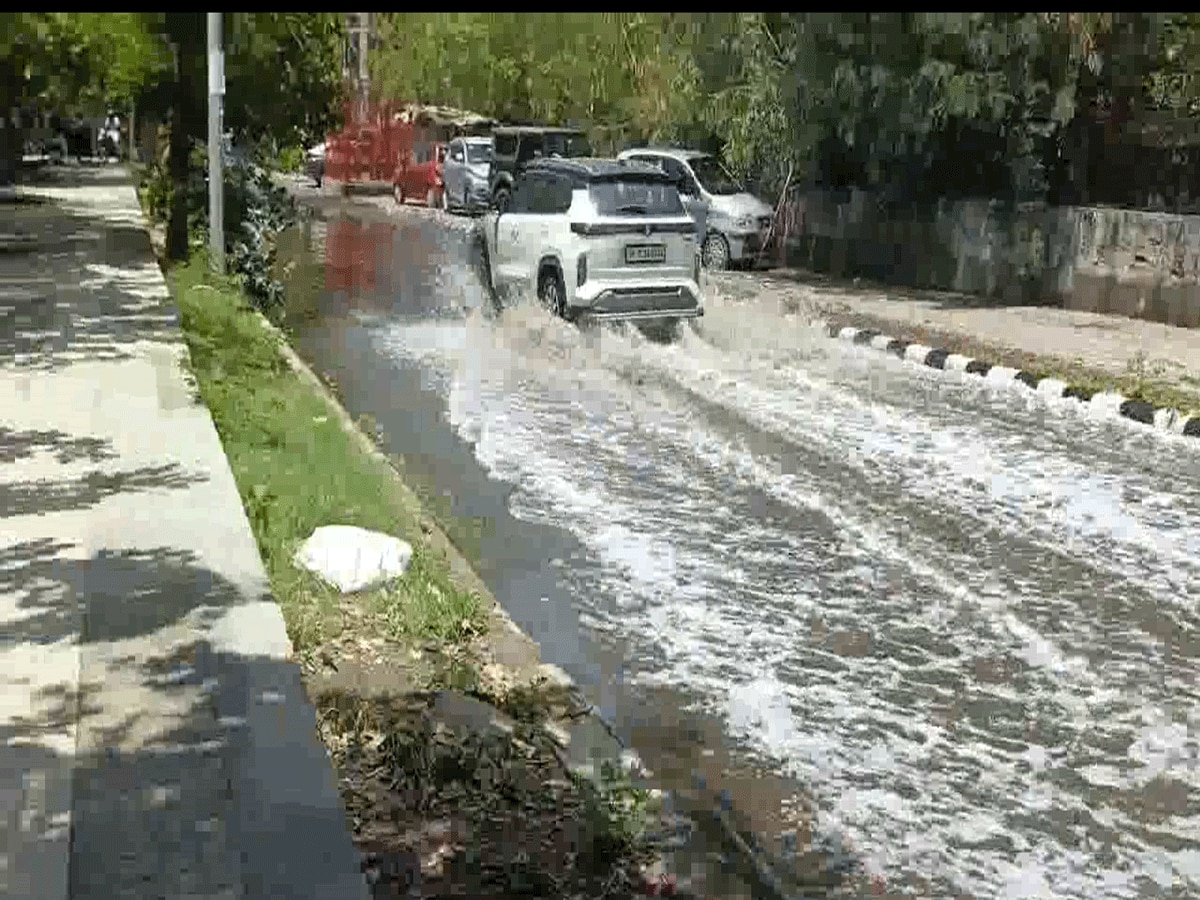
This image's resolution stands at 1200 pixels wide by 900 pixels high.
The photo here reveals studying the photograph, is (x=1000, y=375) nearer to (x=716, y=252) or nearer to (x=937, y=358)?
(x=937, y=358)

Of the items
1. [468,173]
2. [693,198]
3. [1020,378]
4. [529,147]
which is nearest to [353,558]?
[1020,378]

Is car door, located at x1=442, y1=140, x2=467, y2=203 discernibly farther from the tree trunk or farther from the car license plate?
the car license plate

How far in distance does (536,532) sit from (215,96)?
7.82 m

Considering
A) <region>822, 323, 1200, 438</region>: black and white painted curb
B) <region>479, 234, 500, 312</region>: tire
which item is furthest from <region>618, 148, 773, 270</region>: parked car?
<region>822, 323, 1200, 438</region>: black and white painted curb

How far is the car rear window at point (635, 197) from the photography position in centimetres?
1543

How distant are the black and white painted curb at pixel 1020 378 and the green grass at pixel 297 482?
622 centimetres

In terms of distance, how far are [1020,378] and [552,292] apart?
493cm

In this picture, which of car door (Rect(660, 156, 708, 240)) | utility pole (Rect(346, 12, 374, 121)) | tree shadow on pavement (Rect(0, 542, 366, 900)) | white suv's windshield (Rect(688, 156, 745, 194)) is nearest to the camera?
tree shadow on pavement (Rect(0, 542, 366, 900))

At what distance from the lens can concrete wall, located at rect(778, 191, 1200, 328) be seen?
1769 cm

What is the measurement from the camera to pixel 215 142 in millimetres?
15141

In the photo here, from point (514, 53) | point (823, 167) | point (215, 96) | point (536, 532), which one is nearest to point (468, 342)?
point (215, 96)

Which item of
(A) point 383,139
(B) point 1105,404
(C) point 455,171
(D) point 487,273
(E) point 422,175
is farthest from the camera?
(A) point 383,139

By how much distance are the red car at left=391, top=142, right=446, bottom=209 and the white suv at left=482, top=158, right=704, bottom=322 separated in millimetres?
22640

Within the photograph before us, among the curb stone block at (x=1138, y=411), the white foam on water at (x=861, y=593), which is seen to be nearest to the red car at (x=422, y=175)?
the white foam on water at (x=861, y=593)
